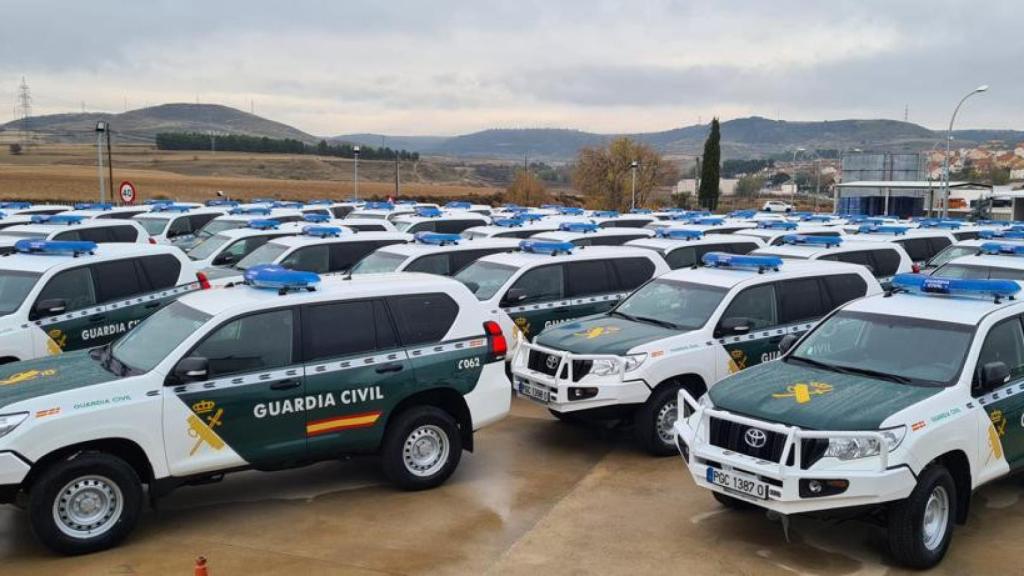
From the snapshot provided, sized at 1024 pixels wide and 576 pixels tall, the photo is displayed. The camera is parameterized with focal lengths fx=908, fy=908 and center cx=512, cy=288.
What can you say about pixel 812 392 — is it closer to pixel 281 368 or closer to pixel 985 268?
pixel 281 368

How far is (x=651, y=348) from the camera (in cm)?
888

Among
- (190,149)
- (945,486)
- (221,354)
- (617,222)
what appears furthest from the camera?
(190,149)

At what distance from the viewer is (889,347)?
7.37 meters

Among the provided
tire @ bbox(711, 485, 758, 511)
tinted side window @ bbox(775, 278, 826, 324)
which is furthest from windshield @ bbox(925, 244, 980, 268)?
tire @ bbox(711, 485, 758, 511)

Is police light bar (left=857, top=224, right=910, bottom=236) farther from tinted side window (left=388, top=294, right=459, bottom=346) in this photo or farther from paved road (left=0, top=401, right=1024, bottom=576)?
tinted side window (left=388, top=294, right=459, bottom=346)

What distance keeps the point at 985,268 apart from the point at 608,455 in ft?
22.3

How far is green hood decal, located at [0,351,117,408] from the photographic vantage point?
21.2 feet

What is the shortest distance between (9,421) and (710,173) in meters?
54.0

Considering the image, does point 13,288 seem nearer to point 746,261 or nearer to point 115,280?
point 115,280

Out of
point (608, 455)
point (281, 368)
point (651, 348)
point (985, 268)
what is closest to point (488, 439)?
point (608, 455)

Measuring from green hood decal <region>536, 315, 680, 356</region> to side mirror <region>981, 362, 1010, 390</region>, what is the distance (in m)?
3.06

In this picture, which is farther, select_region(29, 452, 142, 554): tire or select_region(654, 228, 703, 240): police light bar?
select_region(654, 228, 703, 240): police light bar

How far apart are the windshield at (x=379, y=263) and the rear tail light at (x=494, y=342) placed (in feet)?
17.0

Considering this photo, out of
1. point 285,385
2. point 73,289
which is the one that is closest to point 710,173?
point 73,289
